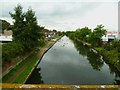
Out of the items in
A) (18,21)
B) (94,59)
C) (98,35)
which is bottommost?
(94,59)

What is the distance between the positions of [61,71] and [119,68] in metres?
7.76

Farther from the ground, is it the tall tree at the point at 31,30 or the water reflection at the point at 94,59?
the tall tree at the point at 31,30

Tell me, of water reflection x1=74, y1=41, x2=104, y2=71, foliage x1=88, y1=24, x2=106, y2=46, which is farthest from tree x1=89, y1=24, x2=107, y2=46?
water reflection x1=74, y1=41, x2=104, y2=71

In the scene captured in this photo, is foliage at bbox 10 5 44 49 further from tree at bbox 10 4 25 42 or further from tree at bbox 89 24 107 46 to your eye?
tree at bbox 89 24 107 46

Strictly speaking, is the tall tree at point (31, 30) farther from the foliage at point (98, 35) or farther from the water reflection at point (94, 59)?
the foliage at point (98, 35)

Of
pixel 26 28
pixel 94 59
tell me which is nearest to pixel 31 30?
pixel 26 28

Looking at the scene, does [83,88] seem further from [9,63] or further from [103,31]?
[103,31]

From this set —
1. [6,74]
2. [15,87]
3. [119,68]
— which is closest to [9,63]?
[6,74]

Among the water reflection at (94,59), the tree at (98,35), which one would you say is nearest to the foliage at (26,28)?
the water reflection at (94,59)

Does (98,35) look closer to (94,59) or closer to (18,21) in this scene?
(94,59)

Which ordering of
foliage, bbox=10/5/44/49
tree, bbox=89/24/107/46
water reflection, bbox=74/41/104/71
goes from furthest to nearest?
1. tree, bbox=89/24/107/46
2. foliage, bbox=10/5/44/49
3. water reflection, bbox=74/41/104/71

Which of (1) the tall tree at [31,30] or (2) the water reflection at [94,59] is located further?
(1) the tall tree at [31,30]

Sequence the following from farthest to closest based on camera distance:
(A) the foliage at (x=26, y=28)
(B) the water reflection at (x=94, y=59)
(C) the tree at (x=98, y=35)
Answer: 1. (C) the tree at (x=98, y=35)
2. (A) the foliage at (x=26, y=28)
3. (B) the water reflection at (x=94, y=59)

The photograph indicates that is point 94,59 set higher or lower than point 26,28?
lower
